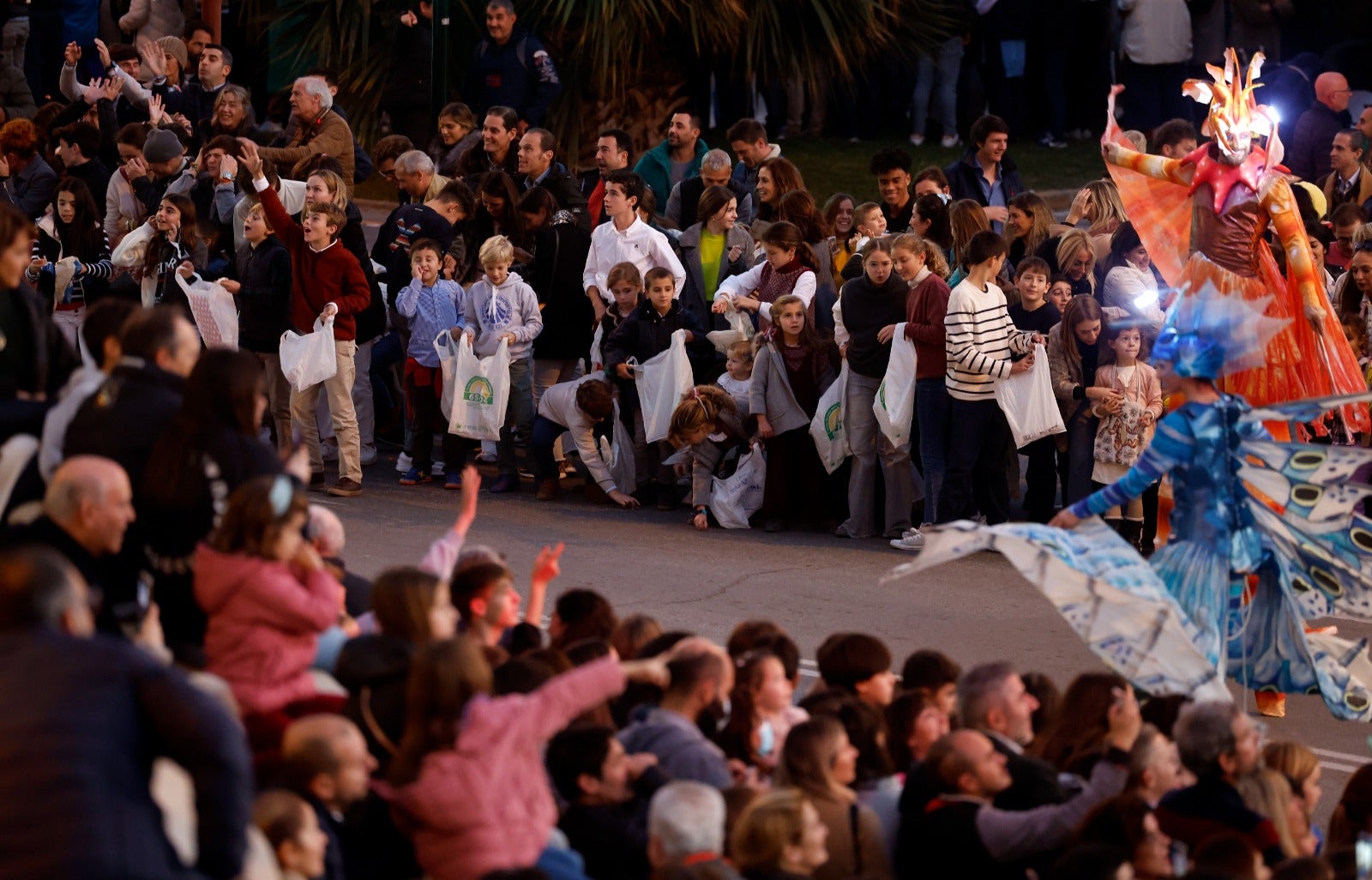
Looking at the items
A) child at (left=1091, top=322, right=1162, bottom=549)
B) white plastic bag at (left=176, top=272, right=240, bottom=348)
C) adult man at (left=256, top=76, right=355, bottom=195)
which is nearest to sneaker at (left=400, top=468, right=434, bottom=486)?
white plastic bag at (left=176, top=272, right=240, bottom=348)

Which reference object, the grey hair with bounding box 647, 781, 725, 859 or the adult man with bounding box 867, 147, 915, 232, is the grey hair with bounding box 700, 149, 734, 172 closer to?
the adult man with bounding box 867, 147, 915, 232

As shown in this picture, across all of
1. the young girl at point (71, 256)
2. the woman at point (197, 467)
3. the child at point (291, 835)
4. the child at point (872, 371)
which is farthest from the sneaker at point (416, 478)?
the child at point (291, 835)

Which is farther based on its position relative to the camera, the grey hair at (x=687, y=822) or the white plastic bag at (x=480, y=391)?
the white plastic bag at (x=480, y=391)

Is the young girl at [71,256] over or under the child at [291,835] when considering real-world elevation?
over

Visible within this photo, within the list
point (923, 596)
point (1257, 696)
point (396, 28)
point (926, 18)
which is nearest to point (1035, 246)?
point (923, 596)

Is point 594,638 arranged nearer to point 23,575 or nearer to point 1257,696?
point 23,575

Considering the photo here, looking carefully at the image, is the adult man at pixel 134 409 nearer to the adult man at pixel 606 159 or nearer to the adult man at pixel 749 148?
the adult man at pixel 606 159

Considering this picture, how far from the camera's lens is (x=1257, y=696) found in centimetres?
818

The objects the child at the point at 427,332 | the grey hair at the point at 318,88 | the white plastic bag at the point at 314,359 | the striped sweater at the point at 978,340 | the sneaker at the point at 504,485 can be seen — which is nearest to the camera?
the striped sweater at the point at 978,340

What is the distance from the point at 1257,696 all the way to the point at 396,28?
10.3 metres

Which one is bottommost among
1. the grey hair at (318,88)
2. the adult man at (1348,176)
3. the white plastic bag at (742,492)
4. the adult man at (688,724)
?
the adult man at (688,724)

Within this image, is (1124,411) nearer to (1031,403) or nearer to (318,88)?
(1031,403)

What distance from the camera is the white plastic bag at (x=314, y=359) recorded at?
11.5 meters

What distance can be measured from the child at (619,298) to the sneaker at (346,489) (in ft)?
5.23
